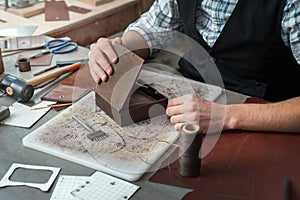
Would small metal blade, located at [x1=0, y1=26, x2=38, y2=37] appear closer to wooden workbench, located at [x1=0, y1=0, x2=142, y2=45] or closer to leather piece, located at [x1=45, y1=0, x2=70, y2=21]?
wooden workbench, located at [x1=0, y1=0, x2=142, y2=45]

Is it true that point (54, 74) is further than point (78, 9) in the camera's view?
No

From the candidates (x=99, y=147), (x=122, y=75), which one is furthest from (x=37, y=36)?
(x=99, y=147)

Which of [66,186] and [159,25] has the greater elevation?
[159,25]

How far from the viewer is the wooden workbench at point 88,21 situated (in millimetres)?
1913

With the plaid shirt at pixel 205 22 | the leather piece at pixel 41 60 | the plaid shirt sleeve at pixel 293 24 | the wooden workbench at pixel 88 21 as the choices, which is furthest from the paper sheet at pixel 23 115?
the plaid shirt sleeve at pixel 293 24

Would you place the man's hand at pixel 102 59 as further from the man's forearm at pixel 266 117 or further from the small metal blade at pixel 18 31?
the small metal blade at pixel 18 31

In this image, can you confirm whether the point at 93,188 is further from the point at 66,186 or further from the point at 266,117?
the point at 266,117

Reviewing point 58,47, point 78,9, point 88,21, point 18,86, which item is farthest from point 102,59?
point 78,9

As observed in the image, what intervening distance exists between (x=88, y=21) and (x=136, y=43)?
22.6 inches

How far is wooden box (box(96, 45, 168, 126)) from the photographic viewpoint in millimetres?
1175

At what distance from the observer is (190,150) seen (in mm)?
985

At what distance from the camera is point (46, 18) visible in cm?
200

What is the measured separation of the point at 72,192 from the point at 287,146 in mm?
518

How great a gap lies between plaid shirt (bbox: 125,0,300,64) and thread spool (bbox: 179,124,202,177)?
45 cm
